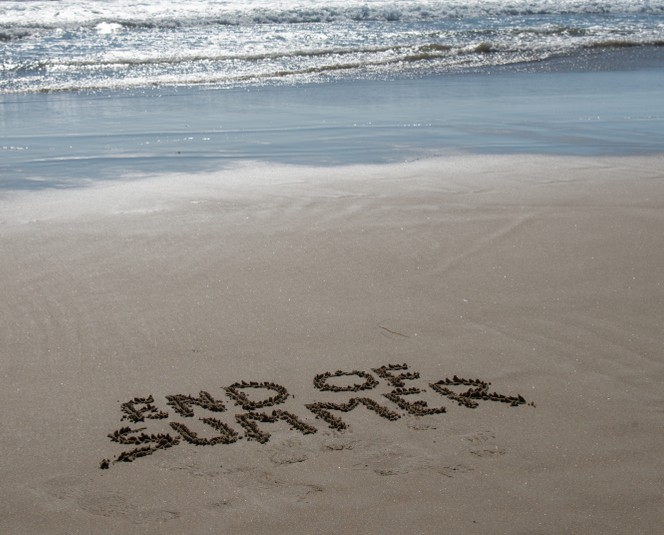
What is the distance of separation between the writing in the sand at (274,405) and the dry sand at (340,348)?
0.03 meters

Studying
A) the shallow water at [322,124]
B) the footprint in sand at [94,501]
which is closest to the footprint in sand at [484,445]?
the footprint in sand at [94,501]

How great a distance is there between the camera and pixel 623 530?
2.40 meters

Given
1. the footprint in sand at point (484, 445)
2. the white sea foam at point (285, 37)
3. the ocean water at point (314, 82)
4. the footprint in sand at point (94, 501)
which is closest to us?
the footprint in sand at point (94, 501)

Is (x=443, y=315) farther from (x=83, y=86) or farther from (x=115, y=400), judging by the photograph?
(x=83, y=86)

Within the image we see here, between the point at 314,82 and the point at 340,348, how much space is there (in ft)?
29.9

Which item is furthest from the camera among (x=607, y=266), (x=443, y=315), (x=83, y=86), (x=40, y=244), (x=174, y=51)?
(x=174, y=51)

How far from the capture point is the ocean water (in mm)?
7258

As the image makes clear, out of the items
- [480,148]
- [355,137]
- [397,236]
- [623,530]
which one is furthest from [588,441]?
[355,137]

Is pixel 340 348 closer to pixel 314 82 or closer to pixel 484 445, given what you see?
pixel 484 445

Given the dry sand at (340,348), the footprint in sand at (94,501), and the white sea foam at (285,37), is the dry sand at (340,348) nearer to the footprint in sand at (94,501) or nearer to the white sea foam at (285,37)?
the footprint in sand at (94,501)

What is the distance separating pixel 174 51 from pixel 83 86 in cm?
392

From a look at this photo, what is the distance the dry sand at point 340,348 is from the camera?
8.32 feet

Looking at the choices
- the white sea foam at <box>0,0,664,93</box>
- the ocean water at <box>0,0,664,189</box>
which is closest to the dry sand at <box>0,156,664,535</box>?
the ocean water at <box>0,0,664,189</box>

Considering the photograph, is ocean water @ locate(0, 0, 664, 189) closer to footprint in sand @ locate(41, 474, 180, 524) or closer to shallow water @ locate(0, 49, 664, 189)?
shallow water @ locate(0, 49, 664, 189)
